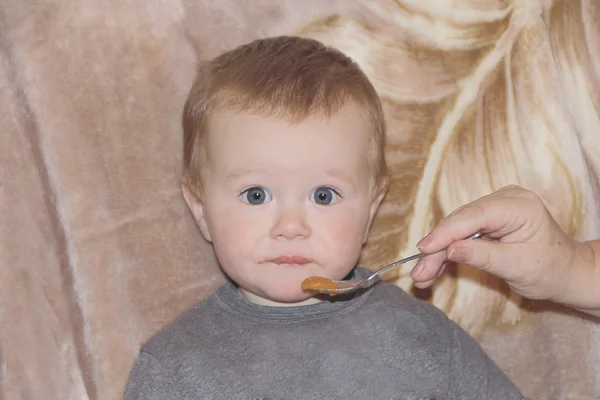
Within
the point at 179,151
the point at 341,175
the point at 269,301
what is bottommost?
the point at 269,301

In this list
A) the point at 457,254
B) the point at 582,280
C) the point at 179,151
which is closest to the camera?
the point at 457,254

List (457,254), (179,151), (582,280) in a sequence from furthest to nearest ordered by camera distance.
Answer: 1. (179,151)
2. (582,280)
3. (457,254)

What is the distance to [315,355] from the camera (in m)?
1.40

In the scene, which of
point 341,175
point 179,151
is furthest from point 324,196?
point 179,151

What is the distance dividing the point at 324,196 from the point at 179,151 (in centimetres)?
30

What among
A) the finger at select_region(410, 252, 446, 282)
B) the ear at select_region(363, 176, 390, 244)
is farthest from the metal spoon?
the ear at select_region(363, 176, 390, 244)

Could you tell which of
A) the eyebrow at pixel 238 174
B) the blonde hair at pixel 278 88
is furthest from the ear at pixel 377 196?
the eyebrow at pixel 238 174

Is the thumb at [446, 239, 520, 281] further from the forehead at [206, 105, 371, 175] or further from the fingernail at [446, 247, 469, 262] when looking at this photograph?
the forehead at [206, 105, 371, 175]

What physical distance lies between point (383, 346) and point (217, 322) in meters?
0.26

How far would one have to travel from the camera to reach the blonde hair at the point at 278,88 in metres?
1.37

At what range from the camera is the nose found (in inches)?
52.7

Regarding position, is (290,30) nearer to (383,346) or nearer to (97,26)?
(97,26)

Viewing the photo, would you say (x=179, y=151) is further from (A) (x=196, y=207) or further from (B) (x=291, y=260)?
(B) (x=291, y=260)

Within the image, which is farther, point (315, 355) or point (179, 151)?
point (179, 151)
